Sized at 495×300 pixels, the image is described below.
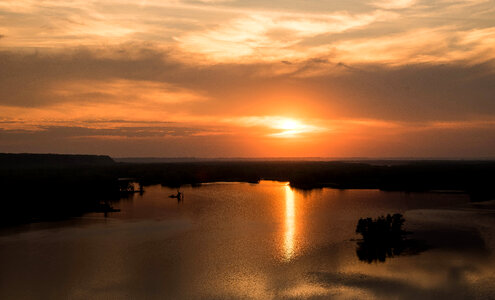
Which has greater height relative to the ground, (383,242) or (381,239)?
(381,239)

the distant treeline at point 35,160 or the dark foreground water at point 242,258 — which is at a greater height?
the distant treeline at point 35,160

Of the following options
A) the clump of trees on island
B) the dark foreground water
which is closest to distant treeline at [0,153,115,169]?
the dark foreground water

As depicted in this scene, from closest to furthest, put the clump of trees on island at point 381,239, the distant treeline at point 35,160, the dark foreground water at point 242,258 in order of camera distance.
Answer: the dark foreground water at point 242,258 → the clump of trees on island at point 381,239 → the distant treeline at point 35,160

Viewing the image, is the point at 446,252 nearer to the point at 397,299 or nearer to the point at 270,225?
the point at 397,299

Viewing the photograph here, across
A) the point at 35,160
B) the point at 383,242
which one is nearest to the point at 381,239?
the point at 383,242

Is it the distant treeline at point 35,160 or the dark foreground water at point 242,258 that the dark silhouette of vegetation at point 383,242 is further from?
the distant treeline at point 35,160

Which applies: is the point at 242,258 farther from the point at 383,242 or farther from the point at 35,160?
the point at 35,160

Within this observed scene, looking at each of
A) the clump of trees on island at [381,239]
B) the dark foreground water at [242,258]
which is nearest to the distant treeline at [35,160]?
the dark foreground water at [242,258]
